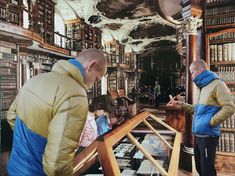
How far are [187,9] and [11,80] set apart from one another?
156 inches

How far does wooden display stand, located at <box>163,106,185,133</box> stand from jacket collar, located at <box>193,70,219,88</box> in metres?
1.87

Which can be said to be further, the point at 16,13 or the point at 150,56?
the point at 16,13

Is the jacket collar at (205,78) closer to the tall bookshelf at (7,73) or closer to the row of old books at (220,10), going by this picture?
the row of old books at (220,10)

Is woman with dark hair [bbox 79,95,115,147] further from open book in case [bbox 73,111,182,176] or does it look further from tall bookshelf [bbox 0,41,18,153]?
tall bookshelf [bbox 0,41,18,153]

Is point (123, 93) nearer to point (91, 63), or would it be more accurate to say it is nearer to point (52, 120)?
point (91, 63)

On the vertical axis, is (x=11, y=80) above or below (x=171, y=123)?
above

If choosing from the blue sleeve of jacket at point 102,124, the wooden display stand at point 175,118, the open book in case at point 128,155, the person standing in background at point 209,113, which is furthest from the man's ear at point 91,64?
the wooden display stand at point 175,118

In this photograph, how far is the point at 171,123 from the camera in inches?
161

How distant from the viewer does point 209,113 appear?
7.13ft

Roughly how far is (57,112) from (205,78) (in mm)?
1638

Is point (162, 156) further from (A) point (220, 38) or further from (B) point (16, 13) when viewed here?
(B) point (16, 13)

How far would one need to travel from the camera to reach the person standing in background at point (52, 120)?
1.02 metres

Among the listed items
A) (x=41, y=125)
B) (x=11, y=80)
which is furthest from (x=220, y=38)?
(x=11, y=80)

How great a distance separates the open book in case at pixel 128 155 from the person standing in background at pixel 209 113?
0.26 metres
